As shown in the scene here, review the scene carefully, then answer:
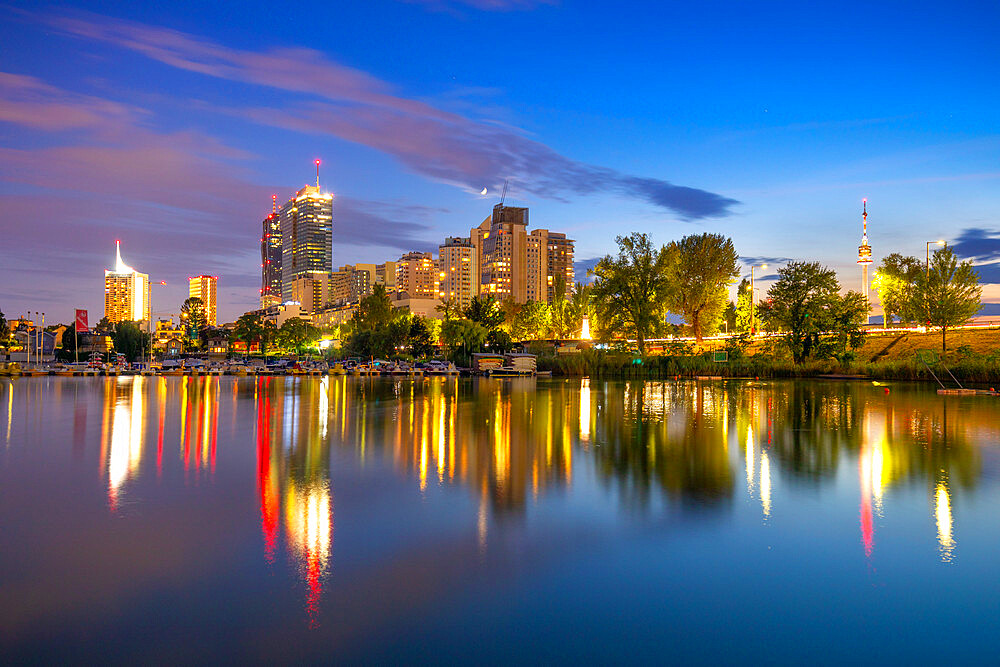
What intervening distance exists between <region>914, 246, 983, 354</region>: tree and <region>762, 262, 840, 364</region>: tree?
352 inches

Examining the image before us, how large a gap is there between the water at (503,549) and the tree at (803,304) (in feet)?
142

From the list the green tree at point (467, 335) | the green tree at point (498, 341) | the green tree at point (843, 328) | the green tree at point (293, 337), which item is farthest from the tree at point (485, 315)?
the green tree at point (293, 337)

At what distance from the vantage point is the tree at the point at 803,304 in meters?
60.0

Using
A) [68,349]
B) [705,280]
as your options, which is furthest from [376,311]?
[68,349]

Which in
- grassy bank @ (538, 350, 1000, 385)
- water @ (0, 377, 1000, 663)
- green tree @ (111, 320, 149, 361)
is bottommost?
water @ (0, 377, 1000, 663)

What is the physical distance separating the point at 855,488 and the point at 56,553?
13.5 metres

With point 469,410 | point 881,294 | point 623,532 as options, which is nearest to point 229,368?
point 469,410

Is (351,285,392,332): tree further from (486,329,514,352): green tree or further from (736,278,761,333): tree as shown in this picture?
(736,278,761,333): tree

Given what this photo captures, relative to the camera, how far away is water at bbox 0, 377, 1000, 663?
6.43 m

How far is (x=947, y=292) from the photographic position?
2425 inches

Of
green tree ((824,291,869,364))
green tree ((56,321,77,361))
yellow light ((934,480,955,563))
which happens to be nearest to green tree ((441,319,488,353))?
green tree ((824,291,869,364))

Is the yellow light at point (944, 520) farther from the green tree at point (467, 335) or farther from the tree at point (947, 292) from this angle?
the green tree at point (467, 335)

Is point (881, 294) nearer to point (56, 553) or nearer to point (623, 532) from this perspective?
point (623, 532)

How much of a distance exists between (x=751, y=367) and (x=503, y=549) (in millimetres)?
57711
